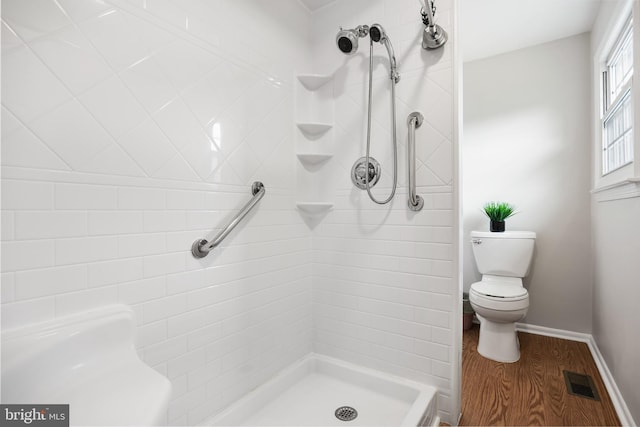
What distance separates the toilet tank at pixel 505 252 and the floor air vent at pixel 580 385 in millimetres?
707

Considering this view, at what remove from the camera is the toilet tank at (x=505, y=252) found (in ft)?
7.82

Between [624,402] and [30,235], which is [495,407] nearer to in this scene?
[624,402]

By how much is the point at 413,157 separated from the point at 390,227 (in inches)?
14.5

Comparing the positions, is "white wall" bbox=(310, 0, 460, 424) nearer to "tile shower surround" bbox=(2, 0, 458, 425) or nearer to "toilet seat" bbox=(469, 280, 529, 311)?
"tile shower surround" bbox=(2, 0, 458, 425)

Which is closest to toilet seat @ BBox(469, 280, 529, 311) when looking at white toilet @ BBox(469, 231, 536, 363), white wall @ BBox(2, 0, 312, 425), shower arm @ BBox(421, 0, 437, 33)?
white toilet @ BBox(469, 231, 536, 363)

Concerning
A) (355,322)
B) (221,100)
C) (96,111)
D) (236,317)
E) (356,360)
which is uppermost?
(221,100)

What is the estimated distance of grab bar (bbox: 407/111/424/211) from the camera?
154 centimetres

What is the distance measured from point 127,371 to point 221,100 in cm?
105

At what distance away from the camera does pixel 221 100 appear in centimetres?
Result: 136

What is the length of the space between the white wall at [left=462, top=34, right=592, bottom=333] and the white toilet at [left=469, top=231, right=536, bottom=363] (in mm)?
269

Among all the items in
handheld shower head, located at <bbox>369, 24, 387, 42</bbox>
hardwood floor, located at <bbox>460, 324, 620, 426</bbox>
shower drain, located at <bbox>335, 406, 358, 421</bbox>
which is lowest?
hardwood floor, located at <bbox>460, 324, 620, 426</bbox>

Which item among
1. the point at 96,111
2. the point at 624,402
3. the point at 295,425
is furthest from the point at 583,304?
the point at 96,111

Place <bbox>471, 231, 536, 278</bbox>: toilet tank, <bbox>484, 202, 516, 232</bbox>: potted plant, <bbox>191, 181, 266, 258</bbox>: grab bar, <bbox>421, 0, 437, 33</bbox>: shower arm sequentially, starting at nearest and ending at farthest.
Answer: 1. <bbox>191, 181, 266, 258</bbox>: grab bar
2. <bbox>421, 0, 437, 33</bbox>: shower arm
3. <bbox>471, 231, 536, 278</bbox>: toilet tank
4. <bbox>484, 202, 516, 232</bbox>: potted plant

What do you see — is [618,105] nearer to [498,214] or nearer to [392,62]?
[498,214]
